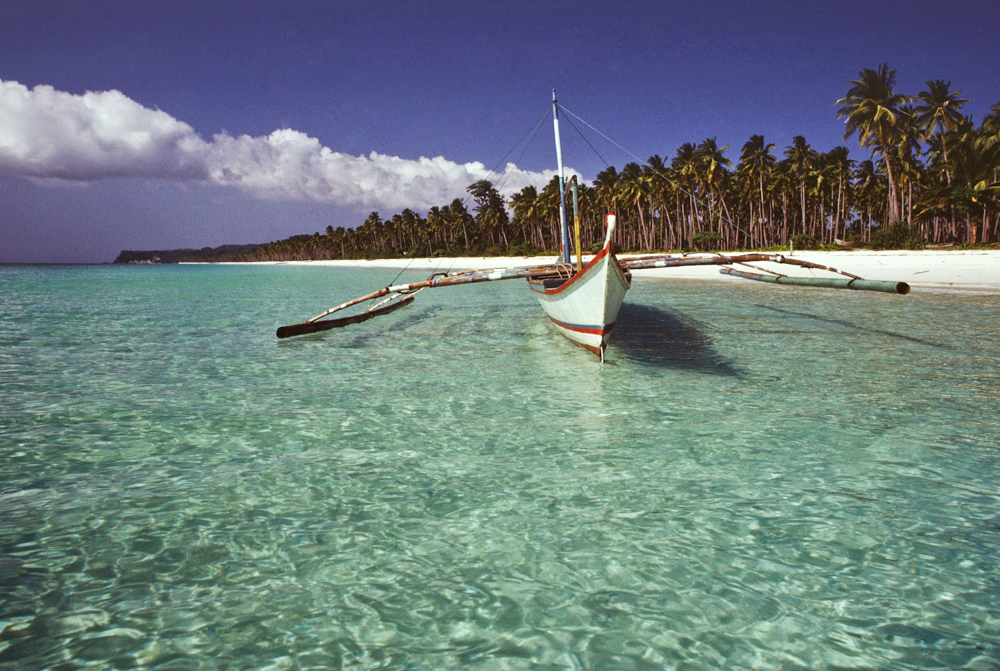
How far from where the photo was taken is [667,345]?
11.9 m

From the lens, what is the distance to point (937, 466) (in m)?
5.08

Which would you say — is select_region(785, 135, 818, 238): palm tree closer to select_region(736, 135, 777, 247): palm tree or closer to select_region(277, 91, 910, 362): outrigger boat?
select_region(736, 135, 777, 247): palm tree

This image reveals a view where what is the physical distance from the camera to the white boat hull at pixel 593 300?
29.4 ft

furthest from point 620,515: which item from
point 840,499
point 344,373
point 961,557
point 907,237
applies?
point 907,237

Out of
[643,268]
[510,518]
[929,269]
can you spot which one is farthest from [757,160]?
[510,518]

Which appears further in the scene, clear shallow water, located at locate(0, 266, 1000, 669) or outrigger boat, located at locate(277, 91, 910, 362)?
outrigger boat, located at locate(277, 91, 910, 362)

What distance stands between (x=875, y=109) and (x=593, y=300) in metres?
50.4

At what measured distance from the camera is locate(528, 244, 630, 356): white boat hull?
29.4 ft

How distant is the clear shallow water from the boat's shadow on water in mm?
380

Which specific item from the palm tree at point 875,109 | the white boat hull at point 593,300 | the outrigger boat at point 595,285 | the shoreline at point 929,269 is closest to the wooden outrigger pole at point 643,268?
the outrigger boat at point 595,285

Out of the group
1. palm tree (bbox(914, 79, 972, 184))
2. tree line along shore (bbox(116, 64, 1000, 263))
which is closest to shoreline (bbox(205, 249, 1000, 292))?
tree line along shore (bbox(116, 64, 1000, 263))

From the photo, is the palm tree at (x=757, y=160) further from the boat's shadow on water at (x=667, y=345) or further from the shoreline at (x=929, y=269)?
the boat's shadow on water at (x=667, y=345)

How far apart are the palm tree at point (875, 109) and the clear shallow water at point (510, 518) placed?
45751mm

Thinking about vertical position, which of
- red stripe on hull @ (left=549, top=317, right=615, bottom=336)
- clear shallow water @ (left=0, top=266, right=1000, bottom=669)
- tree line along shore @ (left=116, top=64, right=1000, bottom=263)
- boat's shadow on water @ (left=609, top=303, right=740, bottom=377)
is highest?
tree line along shore @ (left=116, top=64, right=1000, bottom=263)
